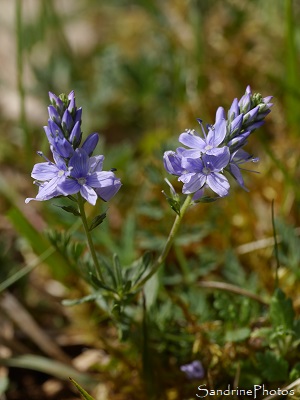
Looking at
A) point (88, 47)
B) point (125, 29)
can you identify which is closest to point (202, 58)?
point (125, 29)

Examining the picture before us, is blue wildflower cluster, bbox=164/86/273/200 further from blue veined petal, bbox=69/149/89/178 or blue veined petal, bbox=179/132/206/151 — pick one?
blue veined petal, bbox=69/149/89/178

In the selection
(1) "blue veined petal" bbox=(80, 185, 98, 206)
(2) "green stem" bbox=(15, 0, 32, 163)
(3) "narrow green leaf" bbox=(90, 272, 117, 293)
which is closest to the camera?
(1) "blue veined petal" bbox=(80, 185, 98, 206)

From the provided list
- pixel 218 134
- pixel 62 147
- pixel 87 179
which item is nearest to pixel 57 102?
pixel 62 147

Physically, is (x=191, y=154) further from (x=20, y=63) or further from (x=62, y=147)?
(x=20, y=63)

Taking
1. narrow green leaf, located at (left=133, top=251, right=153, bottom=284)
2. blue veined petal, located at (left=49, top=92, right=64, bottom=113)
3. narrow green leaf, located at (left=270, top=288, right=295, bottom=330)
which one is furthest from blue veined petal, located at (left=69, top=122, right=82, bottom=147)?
narrow green leaf, located at (left=270, top=288, right=295, bottom=330)

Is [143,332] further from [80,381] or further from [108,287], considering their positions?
[80,381]

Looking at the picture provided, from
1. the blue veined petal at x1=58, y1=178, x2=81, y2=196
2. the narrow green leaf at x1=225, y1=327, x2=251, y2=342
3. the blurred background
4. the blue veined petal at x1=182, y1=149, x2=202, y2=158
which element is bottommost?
the narrow green leaf at x1=225, y1=327, x2=251, y2=342

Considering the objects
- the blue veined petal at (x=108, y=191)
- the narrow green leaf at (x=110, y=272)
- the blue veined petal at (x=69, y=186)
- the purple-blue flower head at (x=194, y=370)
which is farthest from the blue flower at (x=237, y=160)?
the purple-blue flower head at (x=194, y=370)
